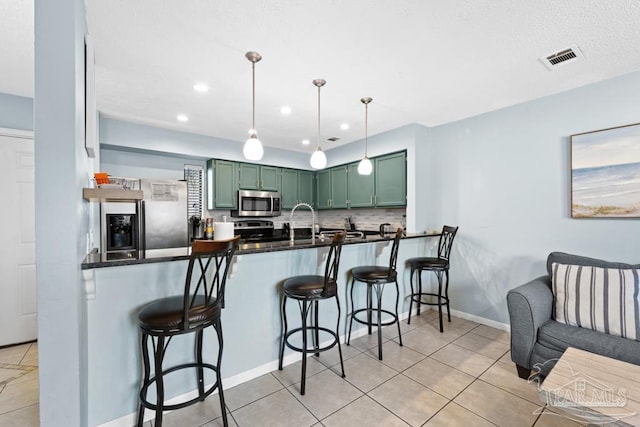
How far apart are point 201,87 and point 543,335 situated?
12.3 feet

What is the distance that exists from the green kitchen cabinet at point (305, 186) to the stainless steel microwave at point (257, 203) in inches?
21.8

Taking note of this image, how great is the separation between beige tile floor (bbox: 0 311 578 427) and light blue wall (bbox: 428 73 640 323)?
0.93 metres

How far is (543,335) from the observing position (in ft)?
6.95

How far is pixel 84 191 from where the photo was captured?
1629 millimetres

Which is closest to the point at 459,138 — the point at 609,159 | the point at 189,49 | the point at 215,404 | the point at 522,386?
the point at 609,159

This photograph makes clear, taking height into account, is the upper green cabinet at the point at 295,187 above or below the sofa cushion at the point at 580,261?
above

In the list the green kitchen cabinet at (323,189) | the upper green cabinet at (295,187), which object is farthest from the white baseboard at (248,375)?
the upper green cabinet at (295,187)

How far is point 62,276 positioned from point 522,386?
3.12 m

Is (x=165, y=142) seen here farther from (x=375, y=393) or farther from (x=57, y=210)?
(x=375, y=393)

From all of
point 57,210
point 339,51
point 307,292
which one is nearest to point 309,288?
point 307,292

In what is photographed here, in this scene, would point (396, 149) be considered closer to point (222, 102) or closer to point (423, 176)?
Result: point (423, 176)

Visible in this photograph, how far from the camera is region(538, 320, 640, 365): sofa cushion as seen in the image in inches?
71.7

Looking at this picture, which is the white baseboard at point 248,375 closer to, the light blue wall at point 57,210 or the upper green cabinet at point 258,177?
the light blue wall at point 57,210

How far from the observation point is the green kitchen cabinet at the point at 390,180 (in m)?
3.89
